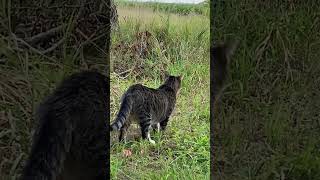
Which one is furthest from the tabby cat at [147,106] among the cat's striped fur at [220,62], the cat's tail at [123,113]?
the cat's striped fur at [220,62]

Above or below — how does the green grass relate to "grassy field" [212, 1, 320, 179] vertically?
above

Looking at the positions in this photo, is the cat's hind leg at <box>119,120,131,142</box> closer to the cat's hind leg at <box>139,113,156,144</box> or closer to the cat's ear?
the cat's hind leg at <box>139,113,156,144</box>

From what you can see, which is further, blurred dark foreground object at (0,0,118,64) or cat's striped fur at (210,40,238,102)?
cat's striped fur at (210,40,238,102)

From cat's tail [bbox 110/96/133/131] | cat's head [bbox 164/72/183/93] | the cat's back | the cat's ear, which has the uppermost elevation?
the cat's ear

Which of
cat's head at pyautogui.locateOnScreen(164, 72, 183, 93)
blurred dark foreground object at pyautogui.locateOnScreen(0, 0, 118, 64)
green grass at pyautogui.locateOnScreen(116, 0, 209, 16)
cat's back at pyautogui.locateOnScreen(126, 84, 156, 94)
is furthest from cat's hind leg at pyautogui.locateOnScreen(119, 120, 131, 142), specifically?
green grass at pyautogui.locateOnScreen(116, 0, 209, 16)

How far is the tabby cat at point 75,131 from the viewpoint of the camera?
1.94m

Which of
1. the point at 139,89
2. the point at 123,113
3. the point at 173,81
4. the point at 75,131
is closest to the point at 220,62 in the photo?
the point at 173,81

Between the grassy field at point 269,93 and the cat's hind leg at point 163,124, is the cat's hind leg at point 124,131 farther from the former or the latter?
the grassy field at point 269,93

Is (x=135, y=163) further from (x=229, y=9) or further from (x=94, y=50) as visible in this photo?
(x=229, y=9)

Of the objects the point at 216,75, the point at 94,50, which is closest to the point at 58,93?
the point at 94,50

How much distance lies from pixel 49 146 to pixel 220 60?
2.72 feet

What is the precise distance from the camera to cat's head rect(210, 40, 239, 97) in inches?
87.4

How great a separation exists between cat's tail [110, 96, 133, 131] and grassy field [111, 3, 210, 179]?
3 centimetres

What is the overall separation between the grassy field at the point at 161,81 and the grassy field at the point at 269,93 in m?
0.09
